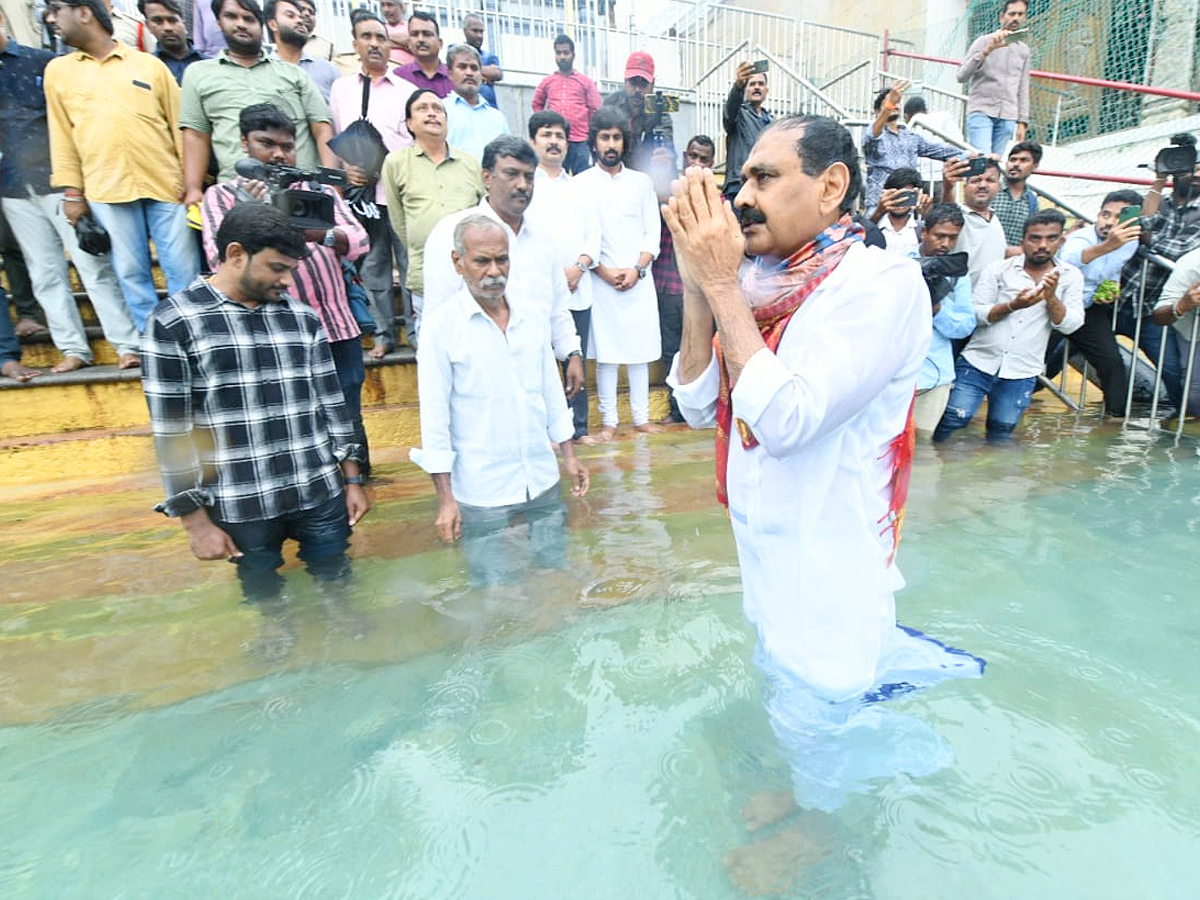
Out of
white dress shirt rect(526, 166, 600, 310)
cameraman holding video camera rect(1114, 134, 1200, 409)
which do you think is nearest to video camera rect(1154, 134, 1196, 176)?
cameraman holding video camera rect(1114, 134, 1200, 409)

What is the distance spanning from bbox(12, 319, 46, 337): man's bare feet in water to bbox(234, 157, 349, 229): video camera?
9.97 ft

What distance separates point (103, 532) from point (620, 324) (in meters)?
3.73

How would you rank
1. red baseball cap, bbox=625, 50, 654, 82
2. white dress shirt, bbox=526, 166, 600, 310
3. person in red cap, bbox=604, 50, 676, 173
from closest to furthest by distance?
white dress shirt, bbox=526, 166, 600, 310, person in red cap, bbox=604, 50, 676, 173, red baseball cap, bbox=625, 50, 654, 82

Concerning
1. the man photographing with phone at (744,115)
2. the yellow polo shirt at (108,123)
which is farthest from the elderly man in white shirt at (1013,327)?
the yellow polo shirt at (108,123)

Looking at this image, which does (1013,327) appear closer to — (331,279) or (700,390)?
(700,390)

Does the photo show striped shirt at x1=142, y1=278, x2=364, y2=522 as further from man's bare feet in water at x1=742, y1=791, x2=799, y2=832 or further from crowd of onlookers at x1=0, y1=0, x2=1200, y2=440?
man's bare feet in water at x1=742, y1=791, x2=799, y2=832

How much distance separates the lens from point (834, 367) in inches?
52.1

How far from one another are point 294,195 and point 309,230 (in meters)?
0.18

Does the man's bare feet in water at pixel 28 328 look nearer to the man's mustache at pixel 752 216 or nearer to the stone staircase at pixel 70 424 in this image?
the stone staircase at pixel 70 424

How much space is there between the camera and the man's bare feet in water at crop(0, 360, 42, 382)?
4.50 meters

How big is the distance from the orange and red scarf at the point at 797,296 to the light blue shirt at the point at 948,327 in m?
4.23

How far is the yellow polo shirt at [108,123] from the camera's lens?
4270 mm

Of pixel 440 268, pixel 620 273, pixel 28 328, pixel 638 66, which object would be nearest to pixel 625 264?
pixel 620 273

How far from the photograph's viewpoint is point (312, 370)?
2.84 metres
